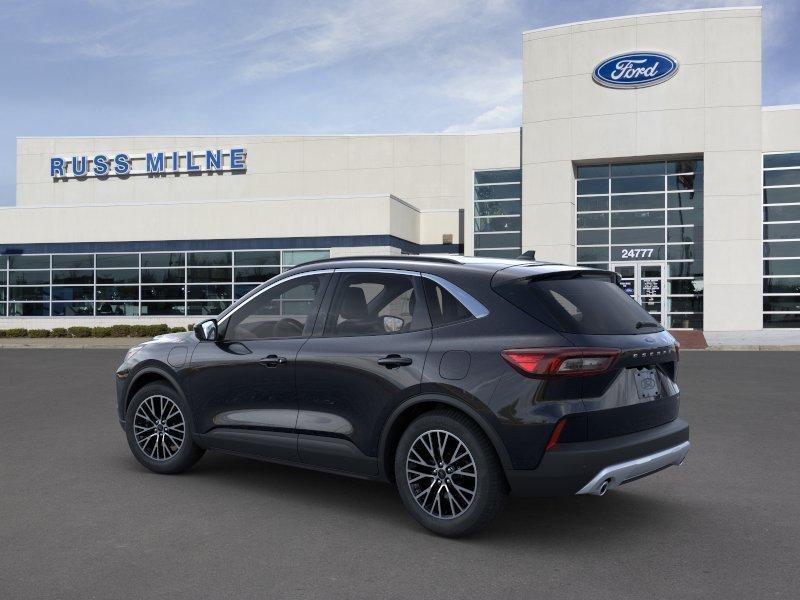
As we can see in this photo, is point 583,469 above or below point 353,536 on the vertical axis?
above

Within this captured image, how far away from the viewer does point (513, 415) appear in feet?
15.6

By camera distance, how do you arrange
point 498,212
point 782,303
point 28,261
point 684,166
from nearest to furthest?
point 782,303, point 684,166, point 498,212, point 28,261

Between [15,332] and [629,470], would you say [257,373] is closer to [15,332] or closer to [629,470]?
[629,470]

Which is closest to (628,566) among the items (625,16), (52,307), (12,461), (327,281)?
(327,281)

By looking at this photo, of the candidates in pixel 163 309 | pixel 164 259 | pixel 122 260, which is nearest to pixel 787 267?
pixel 164 259

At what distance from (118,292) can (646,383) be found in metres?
35.1

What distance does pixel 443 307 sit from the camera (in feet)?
17.3

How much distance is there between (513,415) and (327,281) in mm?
1904

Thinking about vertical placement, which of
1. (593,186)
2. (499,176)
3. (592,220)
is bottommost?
(592,220)

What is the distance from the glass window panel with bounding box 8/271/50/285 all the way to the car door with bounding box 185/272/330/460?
3447 cm

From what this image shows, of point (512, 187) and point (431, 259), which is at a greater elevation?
point (512, 187)

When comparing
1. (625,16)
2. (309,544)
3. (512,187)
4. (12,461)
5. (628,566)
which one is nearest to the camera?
(628,566)

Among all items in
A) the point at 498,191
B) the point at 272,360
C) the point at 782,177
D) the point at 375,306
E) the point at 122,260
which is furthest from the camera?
the point at 122,260

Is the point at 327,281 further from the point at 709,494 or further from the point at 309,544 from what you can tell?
the point at 709,494
